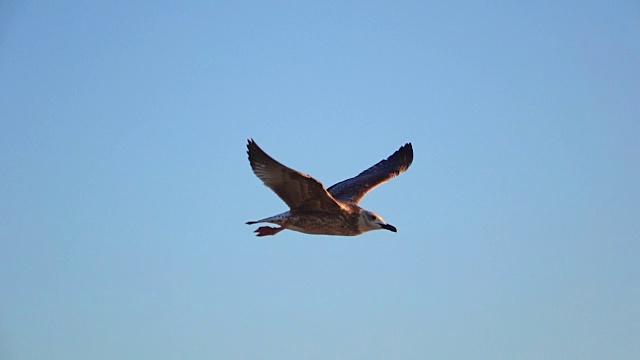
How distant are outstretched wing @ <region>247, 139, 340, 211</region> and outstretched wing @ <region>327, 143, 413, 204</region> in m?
2.63

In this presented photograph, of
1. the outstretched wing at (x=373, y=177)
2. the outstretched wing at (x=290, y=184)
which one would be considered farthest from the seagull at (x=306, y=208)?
the outstretched wing at (x=373, y=177)

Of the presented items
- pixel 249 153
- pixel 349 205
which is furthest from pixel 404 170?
pixel 249 153

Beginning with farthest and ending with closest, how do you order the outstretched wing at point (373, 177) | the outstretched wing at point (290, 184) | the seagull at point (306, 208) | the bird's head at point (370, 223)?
1. the outstretched wing at point (373, 177)
2. the bird's head at point (370, 223)
3. the seagull at point (306, 208)
4. the outstretched wing at point (290, 184)

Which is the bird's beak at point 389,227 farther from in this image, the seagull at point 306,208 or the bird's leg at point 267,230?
the bird's leg at point 267,230

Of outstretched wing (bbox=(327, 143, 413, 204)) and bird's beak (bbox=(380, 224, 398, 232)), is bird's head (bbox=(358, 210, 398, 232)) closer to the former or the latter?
bird's beak (bbox=(380, 224, 398, 232))

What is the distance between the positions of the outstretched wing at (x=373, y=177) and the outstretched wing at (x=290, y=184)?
2628 millimetres

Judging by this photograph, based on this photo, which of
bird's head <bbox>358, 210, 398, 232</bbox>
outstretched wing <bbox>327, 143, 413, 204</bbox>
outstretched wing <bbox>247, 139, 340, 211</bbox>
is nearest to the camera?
outstretched wing <bbox>247, 139, 340, 211</bbox>

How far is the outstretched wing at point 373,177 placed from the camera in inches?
827

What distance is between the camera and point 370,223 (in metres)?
18.1

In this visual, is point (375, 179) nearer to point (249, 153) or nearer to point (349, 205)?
point (349, 205)

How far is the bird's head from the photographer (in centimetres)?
1806

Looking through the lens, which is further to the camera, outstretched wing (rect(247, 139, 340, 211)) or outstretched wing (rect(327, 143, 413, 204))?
outstretched wing (rect(327, 143, 413, 204))

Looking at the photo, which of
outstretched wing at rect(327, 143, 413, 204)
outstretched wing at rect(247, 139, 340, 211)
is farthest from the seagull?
outstretched wing at rect(327, 143, 413, 204)

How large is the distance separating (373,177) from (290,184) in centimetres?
530
